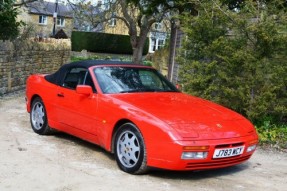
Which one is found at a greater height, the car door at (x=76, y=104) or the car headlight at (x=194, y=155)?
the car door at (x=76, y=104)

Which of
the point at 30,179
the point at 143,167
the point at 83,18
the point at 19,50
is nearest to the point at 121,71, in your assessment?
the point at 143,167

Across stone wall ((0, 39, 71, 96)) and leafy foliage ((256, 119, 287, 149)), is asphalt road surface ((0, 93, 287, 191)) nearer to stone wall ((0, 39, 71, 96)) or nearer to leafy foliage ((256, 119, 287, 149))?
leafy foliage ((256, 119, 287, 149))

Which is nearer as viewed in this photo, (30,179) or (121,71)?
(30,179)

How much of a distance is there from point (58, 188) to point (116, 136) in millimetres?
1245

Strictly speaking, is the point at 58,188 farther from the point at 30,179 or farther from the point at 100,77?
the point at 100,77

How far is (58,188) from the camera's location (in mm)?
5133

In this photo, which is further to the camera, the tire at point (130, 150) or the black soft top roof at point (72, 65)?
the black soft top roof at point (72, 65)

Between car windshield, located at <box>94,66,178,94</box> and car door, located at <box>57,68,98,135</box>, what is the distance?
0.65 feet

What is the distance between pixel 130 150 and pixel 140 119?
45 centimetres

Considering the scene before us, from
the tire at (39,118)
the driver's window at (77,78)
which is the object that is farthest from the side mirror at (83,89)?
the tire at (39,118)

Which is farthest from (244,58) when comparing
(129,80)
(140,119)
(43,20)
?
(43,20)

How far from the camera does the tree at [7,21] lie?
16.1m

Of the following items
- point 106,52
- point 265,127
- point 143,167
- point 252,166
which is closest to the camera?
point 143,167

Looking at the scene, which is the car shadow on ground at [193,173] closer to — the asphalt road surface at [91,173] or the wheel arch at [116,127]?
the asphalt road surface at [91,173]
